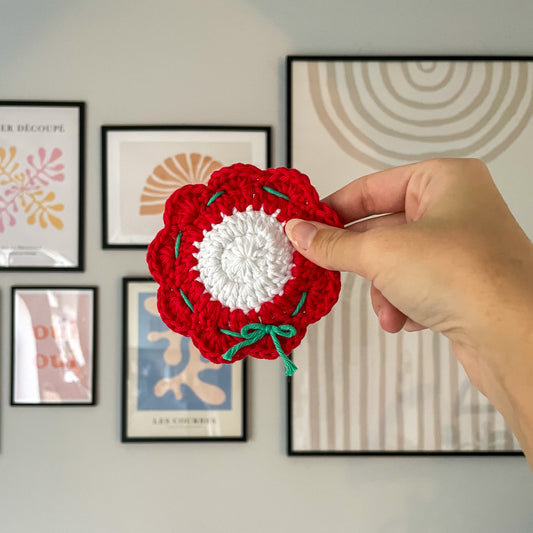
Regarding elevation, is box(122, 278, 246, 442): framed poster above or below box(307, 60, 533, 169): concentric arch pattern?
below

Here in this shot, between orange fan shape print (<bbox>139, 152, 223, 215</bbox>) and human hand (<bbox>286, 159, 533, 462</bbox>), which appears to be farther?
orange fan shape print (<bbox>139, 152, 223, 215</bbox>)

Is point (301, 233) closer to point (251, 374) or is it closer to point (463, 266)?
point (463, 266)

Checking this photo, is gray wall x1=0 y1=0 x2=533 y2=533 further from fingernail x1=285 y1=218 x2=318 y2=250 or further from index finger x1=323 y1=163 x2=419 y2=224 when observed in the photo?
fingernail x1=285 y1=218 x2=318 y2=250

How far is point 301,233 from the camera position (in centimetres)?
70

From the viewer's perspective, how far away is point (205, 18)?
131cm

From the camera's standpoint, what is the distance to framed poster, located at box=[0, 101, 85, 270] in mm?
1308

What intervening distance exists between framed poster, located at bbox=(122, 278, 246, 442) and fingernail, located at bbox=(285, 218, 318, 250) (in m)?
0.66

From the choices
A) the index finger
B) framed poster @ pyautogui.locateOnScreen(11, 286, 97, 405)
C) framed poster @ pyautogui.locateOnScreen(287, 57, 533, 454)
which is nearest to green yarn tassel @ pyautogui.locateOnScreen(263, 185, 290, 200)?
the index finger

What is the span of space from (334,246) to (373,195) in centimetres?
17

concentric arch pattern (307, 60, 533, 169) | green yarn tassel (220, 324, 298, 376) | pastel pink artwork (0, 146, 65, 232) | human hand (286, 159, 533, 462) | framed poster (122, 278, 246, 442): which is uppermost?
concentric arch pattern (307, 60, 533, 169)

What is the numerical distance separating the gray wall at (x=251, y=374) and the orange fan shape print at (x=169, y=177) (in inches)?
4.5

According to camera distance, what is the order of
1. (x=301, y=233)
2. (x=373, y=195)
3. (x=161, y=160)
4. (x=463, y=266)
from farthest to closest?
(x=161, y=160)
(x=373, y=195)
(x=301, y=233)
(x=463, y=266)

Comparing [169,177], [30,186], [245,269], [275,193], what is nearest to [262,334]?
[245,269]

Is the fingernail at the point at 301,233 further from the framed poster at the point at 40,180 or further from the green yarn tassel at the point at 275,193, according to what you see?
the framed poster at the point at 40,180
